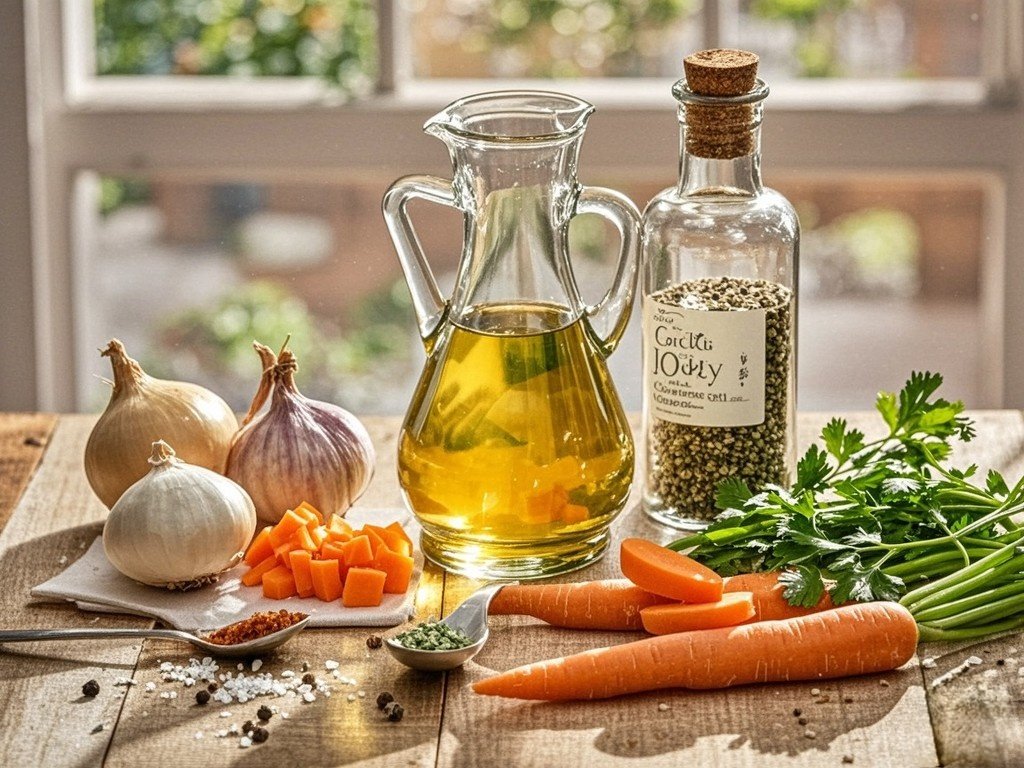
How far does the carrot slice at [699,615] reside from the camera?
101 cm

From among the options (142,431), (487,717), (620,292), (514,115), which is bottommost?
(487,717)

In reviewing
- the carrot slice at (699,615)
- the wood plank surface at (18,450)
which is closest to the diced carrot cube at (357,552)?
the carrot slice at (699,615)

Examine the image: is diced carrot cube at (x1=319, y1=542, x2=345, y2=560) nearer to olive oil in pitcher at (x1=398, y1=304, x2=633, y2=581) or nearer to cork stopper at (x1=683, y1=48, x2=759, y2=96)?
olive oil in pitcher at (x1=398, y1=304, x2=633, y2=581)

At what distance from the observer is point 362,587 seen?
1077mm

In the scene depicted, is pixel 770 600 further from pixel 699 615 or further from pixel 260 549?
pixel 260 549

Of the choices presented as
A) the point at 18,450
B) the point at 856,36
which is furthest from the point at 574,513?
the point at 856,36

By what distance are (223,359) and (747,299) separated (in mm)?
1591

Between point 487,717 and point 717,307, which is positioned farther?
point 717,307

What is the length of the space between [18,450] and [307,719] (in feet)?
2.09

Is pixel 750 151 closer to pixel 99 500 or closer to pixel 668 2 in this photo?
pixel 99 500

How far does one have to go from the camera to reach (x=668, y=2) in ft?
7.47

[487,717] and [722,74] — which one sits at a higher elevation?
[722,74]

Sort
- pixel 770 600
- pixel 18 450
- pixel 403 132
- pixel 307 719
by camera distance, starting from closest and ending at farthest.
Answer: pixel 307 719 < pixel 770 600 < pixel 18 450 < pixel 403 132

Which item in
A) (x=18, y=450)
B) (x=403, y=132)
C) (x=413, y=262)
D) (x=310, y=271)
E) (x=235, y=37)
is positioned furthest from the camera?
(x=310, y=271)
